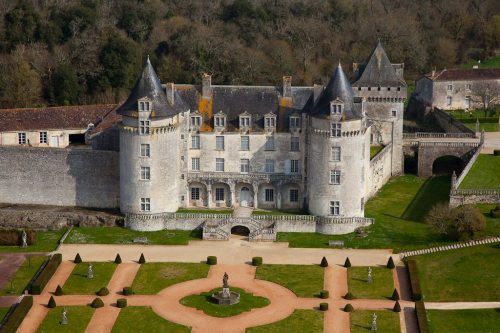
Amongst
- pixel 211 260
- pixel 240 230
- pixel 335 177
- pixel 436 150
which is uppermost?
pixel 436 150

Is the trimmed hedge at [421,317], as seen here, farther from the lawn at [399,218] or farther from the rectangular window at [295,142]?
the rectangular window at [295,142]

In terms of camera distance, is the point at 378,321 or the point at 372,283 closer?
the point at 378,321

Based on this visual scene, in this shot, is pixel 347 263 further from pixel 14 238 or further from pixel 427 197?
pixel 14 238

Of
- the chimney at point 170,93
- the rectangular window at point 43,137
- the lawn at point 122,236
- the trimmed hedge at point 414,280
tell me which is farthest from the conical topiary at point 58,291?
the rectangular window at point 43,137

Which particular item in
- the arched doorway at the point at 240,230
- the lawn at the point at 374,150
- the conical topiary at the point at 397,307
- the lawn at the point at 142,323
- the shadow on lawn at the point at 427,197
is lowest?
the lawn at the point at 142,323

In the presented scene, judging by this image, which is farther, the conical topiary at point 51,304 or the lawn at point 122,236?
the lawn at point 122,236

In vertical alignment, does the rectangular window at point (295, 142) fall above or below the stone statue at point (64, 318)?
above

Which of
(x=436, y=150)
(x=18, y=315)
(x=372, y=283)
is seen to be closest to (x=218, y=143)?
(x=372, y=283)
